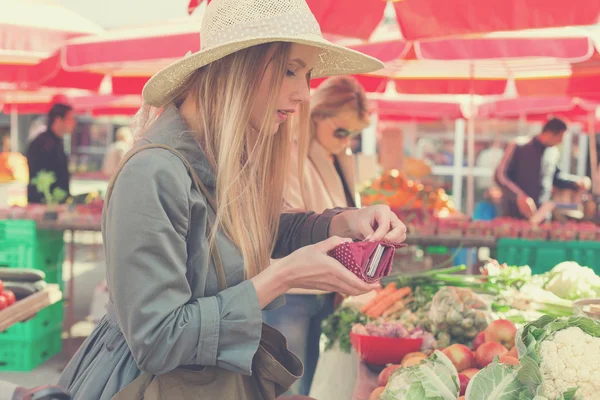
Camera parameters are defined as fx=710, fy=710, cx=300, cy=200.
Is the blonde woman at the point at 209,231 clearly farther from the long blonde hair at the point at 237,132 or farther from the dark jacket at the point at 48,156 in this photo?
the dark jacket at the point at 48,156

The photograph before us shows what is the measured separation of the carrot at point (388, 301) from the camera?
3.43 meters

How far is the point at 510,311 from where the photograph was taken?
352 centimetres

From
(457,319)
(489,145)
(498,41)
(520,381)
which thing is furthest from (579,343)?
(489,145)

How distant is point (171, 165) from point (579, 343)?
1.08 m

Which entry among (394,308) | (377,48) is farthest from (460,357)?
(377,48)

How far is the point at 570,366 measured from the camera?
1.71 meters

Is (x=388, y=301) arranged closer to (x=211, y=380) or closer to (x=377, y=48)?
(x=211, y=380)

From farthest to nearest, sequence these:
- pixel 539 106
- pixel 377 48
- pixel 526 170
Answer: pixel 539 106 < pixel 526 170 < pixel 377 48

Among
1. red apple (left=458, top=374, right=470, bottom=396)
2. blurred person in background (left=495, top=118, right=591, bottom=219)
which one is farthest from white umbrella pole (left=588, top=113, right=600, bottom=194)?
red apple (left=458, top=374, right=470, bottom=396)

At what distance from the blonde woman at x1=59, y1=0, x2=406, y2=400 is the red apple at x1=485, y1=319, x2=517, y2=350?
1248 mm

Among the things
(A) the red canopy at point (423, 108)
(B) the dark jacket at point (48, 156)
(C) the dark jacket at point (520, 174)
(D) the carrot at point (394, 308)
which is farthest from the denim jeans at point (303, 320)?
(A) the red canopy at point (423, 108)

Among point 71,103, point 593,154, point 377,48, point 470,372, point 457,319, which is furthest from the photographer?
point 71,103

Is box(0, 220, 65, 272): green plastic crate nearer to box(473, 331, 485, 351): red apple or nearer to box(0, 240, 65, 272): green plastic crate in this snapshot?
box(0, 240, 65, 272): green plastic crate

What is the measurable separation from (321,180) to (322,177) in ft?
0.07
